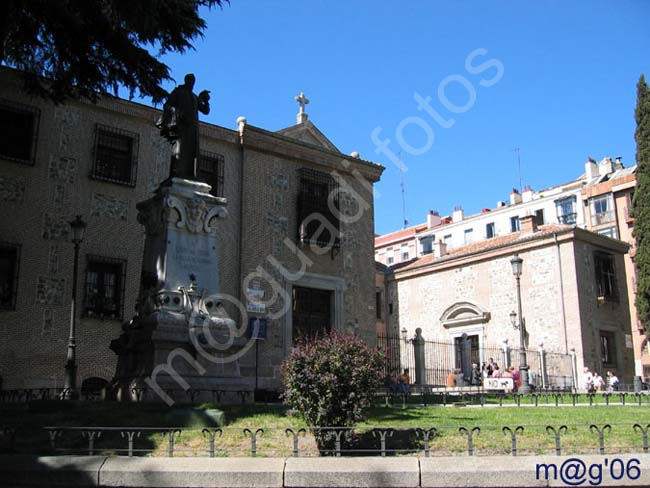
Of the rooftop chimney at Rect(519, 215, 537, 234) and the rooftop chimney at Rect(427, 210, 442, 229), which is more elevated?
the rooftop chimney at Rect(427, 210, 442, 229)

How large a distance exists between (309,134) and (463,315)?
45.5 feet

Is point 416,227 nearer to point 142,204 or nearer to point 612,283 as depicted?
point 612,283

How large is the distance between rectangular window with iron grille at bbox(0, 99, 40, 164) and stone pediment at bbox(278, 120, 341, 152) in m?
9.62

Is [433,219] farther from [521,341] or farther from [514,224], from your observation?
[521,341]

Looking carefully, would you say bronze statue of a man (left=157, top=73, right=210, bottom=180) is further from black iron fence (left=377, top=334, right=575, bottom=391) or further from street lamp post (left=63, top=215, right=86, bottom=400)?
black iron fence (left=377, top=334, right=575, bottom=391)

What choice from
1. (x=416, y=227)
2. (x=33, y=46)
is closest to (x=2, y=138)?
(x=33, y=46)

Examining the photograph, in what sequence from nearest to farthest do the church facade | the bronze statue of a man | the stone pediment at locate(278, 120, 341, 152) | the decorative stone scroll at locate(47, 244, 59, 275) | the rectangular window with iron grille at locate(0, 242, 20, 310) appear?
1. the bronze statue of a man
2. the rectangular window with iron grille at locate(0, 242, 20, 310)
3. the church facade
4. the decorative stone scroll at locate(47, 244, 59, 275)
5. the stone pediment at locate(278, 120, 341, 152)

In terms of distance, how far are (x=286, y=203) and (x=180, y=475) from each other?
59.9ft

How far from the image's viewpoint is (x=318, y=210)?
2406cm

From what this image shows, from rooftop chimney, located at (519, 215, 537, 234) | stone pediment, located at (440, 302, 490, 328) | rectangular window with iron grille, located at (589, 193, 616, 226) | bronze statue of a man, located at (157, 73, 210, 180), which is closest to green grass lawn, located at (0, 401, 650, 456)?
bronze statue of a man, located at (157, 73, 210, 180)

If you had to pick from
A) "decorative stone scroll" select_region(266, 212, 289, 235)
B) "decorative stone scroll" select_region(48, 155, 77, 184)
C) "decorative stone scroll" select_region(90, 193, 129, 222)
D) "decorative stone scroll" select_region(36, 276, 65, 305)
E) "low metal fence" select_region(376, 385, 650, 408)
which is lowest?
"low metal fence" select_region(376, 385, 650, 408)

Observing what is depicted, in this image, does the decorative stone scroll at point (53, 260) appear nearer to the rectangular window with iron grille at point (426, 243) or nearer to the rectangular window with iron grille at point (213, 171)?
the rectangular window with iron grille at point (213, 171)

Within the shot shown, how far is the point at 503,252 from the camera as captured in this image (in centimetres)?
3262

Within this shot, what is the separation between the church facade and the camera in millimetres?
17375
